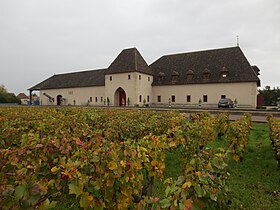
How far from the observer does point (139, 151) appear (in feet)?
10.2

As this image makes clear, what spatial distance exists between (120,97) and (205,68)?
15.2 m

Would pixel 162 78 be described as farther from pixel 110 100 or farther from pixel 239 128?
pixel 239 128

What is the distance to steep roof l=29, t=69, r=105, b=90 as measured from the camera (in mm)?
45559

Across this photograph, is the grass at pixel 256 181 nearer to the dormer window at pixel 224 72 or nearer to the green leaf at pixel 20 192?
the green leaf at pixel 20 192

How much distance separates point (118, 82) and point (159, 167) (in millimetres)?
36984

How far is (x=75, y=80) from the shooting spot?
48781mm

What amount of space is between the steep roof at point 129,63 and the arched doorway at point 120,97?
3.53 meters

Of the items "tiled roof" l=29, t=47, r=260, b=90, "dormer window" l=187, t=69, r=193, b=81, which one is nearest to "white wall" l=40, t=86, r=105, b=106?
"tiled roof" l=29, t=47, r=260, b=90

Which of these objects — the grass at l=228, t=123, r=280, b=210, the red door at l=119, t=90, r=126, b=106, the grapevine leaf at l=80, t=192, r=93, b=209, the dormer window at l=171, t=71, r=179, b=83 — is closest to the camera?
the grapevine leaf at l=80, t=192, r=93, b=209

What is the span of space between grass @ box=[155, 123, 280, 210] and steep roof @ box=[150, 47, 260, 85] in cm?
2781

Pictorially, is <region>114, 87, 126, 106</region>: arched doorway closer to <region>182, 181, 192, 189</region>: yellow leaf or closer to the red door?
the red door

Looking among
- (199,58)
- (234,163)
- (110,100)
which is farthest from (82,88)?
(234,163)

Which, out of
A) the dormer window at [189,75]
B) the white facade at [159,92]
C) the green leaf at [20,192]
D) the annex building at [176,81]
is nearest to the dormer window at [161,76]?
the annex building at [176,81]

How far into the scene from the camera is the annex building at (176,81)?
113 ft
